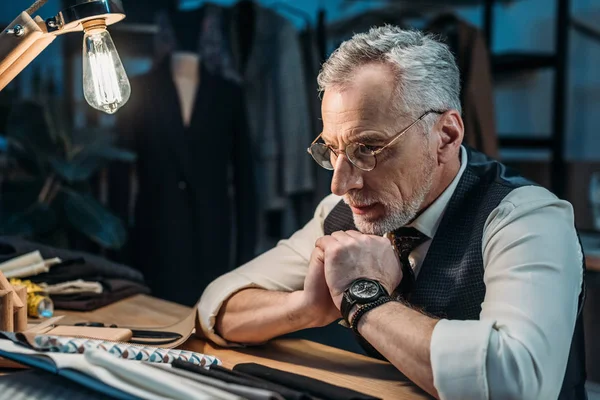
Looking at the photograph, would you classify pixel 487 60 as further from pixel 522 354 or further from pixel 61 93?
pixel 522 354

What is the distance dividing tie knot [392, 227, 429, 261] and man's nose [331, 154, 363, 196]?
157mm

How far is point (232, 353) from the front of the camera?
4.80ft

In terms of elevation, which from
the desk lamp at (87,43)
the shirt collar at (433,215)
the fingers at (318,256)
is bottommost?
the fingers at (318,256)

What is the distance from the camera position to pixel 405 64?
1.40 meters

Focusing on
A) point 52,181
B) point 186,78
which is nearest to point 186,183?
point 186,78

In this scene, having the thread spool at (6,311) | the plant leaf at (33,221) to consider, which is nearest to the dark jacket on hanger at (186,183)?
the plant leaf at (33,221)

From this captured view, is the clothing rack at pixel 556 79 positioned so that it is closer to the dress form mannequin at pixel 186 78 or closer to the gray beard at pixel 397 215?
the dress form mannequin at pixel 186 78

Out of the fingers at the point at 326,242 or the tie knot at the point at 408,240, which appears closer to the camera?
the fingers at the point at 326,242

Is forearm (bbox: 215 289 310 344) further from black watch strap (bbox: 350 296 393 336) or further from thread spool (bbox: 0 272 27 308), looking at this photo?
thread spool (bbox: 0 272 27 308)

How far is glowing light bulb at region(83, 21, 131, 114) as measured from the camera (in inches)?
53.3

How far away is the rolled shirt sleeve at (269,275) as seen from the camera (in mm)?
1533

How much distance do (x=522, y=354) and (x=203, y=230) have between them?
244 centimetres

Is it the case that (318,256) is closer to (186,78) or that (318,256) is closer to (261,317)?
(261,317)

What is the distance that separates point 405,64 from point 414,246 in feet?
1.21
